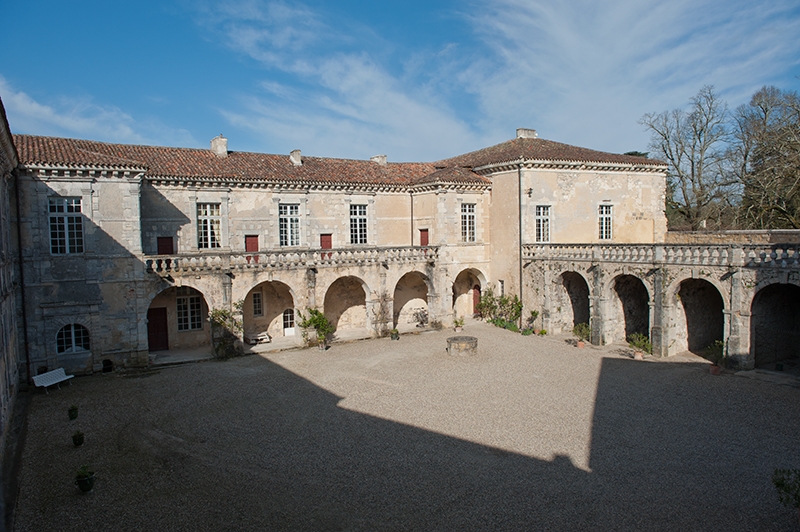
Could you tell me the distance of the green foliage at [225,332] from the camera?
20531mm

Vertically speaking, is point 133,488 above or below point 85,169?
below

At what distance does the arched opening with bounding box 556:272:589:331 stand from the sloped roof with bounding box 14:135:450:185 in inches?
382

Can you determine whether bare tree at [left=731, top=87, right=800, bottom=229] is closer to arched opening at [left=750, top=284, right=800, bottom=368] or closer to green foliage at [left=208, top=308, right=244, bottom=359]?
arched opening at [left=750, top=284, right=800, bottom=368]

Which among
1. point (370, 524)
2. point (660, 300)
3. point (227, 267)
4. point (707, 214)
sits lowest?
point (370, 524)

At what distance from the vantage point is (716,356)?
18.2 metres

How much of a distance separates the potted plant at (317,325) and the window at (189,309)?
194 inches

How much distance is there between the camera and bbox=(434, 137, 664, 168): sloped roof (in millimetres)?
25422

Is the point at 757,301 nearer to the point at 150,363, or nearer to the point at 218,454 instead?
the point at 218,454

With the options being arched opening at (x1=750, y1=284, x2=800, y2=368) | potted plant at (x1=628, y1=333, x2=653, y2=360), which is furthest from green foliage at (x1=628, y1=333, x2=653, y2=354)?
arched opening at (x1=750, y1=284, x2=800, y2=368)

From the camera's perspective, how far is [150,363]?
20.0m

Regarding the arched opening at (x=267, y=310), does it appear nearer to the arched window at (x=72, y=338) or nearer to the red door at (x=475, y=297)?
the arched window at (x=72, y=338)

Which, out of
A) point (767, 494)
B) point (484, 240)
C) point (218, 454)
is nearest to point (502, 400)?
point (767, 494)

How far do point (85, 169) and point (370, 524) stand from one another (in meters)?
16.0

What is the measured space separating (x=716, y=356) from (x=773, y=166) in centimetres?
1069
